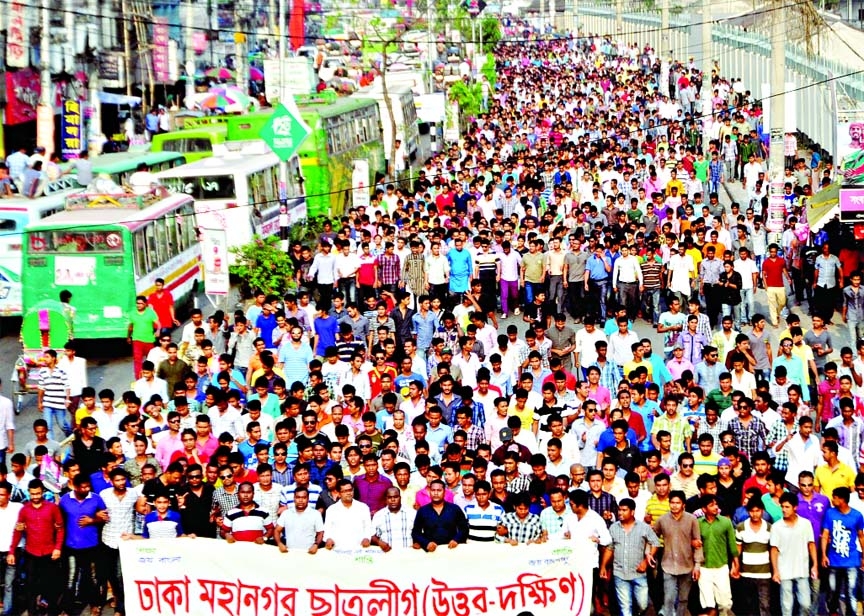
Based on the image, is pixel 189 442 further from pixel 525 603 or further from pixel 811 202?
pixel 811 202

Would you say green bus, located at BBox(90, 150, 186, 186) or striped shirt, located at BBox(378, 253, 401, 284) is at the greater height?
green bus, located at BBox(90, 150, 186, 186)

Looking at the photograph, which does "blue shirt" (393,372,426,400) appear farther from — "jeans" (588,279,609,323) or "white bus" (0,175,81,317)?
"white bus" (0,175,81,317)

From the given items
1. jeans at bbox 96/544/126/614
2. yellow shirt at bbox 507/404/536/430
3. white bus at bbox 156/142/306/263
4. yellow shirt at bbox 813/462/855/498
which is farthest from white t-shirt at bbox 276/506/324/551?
white bus at bbox 156/142/306/263

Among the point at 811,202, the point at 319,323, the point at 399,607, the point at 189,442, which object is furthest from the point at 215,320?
the point at 811,202

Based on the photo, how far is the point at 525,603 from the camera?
11.4m

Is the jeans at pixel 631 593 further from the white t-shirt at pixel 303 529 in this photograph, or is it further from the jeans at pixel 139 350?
the jeans at pixel 139 350

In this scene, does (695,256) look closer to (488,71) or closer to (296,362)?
(296,362)

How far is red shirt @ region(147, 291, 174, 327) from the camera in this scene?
1973cm

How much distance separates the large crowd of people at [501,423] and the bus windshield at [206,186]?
10.2ft

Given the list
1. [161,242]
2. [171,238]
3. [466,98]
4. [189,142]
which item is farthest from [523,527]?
[466,98]

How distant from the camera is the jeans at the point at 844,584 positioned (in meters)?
11.5

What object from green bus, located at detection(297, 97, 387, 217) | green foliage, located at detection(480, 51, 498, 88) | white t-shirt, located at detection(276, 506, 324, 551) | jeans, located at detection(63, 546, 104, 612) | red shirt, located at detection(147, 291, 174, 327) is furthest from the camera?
green foliage, located at detection(480, 51, 498, 88)

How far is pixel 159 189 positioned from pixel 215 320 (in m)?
5.42

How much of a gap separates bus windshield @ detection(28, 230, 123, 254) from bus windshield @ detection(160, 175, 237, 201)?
213 inches
